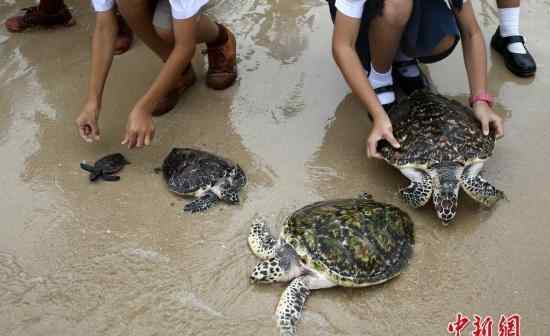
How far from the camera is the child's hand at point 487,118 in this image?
2598mm

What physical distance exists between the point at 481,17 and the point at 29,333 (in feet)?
12.6

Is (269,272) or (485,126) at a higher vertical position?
(485,126)

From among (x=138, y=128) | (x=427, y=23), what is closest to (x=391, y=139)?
(x=427, y=23)

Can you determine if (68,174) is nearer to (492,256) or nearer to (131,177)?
(131,177)

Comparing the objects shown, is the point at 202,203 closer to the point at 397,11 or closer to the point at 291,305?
the point at 291,305

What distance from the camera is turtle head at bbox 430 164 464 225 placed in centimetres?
239

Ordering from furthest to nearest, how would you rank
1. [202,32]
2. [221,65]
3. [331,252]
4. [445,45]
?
[221,65]
[202,32]
[445,45]
[331,252]

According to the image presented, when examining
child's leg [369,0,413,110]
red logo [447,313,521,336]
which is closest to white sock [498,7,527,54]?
child's leg [369,0,413,110]

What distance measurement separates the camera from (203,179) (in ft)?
8.77

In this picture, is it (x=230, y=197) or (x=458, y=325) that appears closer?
(x=458, y=325)

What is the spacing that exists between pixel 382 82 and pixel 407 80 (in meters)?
0.22

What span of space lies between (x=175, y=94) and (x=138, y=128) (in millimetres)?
737

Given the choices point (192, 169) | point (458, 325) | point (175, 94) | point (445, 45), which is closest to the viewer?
point (458, 325)

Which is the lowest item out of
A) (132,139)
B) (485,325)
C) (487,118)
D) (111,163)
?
(485,325)
